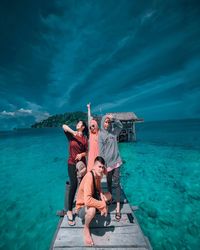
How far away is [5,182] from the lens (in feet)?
38.3

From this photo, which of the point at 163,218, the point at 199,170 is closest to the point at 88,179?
the point at 163,218

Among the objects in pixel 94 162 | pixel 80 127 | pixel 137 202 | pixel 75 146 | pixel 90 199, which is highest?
pixel 80 127

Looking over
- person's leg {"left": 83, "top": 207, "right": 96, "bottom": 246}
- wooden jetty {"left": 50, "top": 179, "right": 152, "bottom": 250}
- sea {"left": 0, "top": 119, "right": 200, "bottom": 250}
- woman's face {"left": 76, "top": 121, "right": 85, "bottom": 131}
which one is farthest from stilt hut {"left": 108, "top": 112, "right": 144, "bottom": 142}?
person's leg {"left": 83, "top": 207, "right": 96, "bottom": 246}

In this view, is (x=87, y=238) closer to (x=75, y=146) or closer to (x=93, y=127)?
(x=75, y=146)

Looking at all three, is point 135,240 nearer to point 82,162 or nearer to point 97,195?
point 97,195

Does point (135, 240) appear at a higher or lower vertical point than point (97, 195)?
lower

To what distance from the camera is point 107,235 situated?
3.11m

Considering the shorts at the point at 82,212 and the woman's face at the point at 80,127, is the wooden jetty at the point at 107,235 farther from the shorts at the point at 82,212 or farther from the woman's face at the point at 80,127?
the woman's face at the point at 80,127

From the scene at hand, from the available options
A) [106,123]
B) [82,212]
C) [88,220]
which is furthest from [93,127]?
[88,220]

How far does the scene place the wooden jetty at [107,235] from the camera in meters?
2.83

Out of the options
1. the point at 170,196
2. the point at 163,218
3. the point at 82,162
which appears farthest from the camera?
the point at 170,196

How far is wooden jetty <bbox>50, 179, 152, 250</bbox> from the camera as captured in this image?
2826 mm

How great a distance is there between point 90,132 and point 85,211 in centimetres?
208

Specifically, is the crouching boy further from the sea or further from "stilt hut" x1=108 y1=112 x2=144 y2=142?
"stilt hut" x1=108 y1=112 x2=144 y2=142
